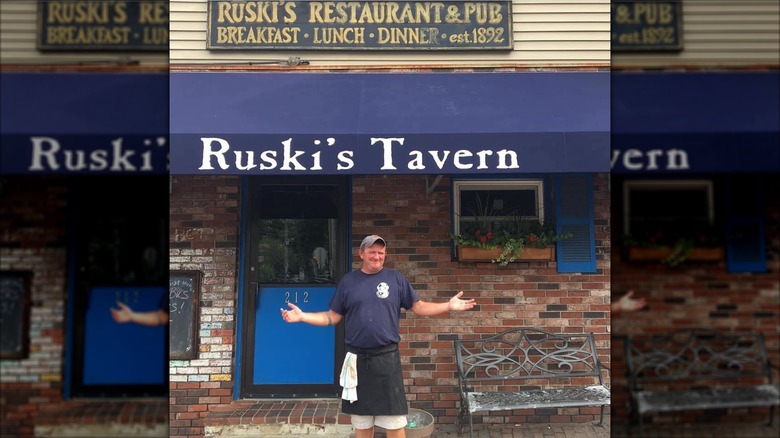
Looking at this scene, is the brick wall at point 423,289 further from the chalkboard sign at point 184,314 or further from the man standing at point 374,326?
the man standing at point 374,326

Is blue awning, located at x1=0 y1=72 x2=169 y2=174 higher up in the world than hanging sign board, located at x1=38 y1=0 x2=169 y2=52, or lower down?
lower down

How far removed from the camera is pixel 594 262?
360 centimetres

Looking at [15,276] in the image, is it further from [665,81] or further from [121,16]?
[665,81]

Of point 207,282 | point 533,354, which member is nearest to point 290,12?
point 207,282

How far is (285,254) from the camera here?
3.64 meters

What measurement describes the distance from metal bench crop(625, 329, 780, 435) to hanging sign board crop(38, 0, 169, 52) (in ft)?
11.2

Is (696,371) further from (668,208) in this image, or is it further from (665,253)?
(668,208)

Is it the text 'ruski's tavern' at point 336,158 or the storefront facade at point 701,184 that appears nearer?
the storefront facade at point 701,184

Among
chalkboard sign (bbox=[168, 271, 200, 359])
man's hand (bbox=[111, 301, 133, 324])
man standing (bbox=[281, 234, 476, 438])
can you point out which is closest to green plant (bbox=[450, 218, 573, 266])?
man standing (bbox=[281, 234, 476, 438])

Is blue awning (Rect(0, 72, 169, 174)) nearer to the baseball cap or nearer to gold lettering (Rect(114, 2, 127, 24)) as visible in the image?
gold lettering (Rect(114, 2, 127, 24))

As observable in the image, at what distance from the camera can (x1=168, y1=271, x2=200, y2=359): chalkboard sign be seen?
350 cm

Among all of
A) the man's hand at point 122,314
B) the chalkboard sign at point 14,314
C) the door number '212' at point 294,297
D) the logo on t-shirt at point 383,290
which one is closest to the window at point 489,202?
the logo on t-shirt at point 383,290

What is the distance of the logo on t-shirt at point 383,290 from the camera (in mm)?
3406

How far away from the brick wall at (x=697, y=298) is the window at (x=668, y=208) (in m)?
0.23
